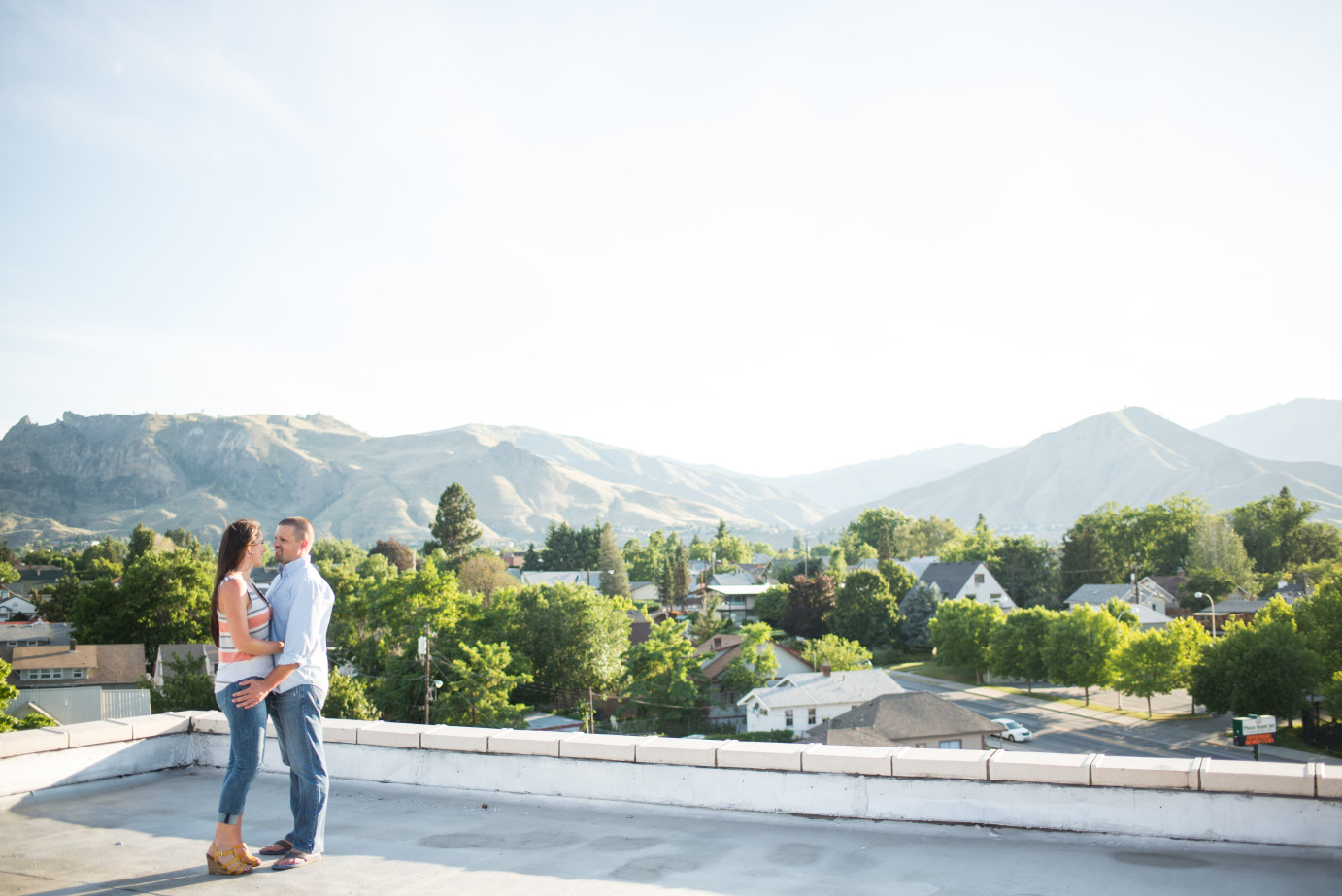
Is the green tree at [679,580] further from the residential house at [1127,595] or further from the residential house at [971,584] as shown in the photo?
Result: the residential house at [1127,595]

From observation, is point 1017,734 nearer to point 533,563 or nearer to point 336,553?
point 533,563

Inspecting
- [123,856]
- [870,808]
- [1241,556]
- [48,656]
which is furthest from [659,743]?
[1241,556]

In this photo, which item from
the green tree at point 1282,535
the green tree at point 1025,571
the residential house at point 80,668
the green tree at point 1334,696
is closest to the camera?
the green tree at point 1334,696

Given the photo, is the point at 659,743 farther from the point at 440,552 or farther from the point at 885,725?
the point at 440,552

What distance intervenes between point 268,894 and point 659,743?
2.69 metres

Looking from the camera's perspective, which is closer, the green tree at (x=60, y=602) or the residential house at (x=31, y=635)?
the residential house at (x=31, y=635)

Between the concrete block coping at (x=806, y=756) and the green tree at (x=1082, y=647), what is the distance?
46739 mm

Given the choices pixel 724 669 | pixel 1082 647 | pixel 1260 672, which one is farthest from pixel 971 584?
pixel 1260 672

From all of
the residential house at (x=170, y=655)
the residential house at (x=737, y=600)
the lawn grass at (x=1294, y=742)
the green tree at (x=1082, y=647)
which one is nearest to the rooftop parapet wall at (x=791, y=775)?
the residential house at (x=170, y=655)

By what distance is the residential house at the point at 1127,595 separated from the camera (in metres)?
75.2

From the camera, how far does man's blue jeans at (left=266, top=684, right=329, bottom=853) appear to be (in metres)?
4.48

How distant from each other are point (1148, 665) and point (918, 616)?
26.5 meters

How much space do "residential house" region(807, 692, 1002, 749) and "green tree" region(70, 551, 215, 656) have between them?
3790 centimetres

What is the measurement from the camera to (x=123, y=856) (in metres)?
4.73
